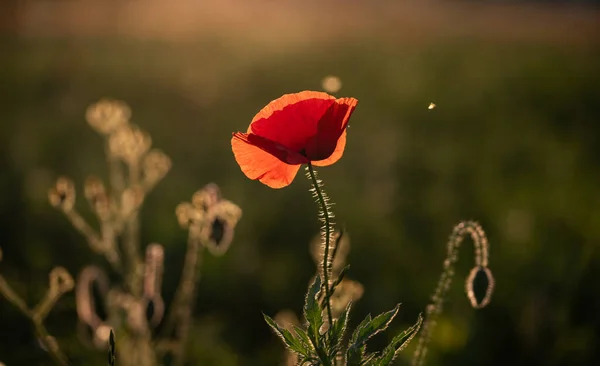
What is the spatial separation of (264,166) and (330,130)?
6.9 inches

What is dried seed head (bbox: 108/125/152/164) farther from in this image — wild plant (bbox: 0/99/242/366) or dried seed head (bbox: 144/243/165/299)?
dried seed head (bbox: 144/243/165/299)

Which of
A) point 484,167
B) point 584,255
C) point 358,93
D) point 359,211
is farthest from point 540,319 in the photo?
point 358,93

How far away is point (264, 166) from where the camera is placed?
1.51 m

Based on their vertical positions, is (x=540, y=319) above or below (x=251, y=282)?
above

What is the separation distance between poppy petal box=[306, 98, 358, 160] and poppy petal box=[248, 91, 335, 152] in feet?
0.04

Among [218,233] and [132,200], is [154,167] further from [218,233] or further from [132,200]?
[218,233]

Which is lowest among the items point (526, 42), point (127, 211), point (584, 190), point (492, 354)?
point (492, 354)

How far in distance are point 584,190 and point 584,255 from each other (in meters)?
1.13

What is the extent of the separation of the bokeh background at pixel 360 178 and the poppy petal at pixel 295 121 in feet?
4.17

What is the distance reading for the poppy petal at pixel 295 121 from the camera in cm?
140

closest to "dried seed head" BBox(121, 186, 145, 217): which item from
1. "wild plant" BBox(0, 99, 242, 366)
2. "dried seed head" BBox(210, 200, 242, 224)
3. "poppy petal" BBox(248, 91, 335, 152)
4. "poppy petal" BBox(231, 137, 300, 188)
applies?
"wild plant" BBox(0, 99, 242, 366)

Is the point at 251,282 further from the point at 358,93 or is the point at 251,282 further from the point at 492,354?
the point at 358,93

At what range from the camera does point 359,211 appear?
3.72m

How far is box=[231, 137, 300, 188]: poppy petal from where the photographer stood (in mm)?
1485
